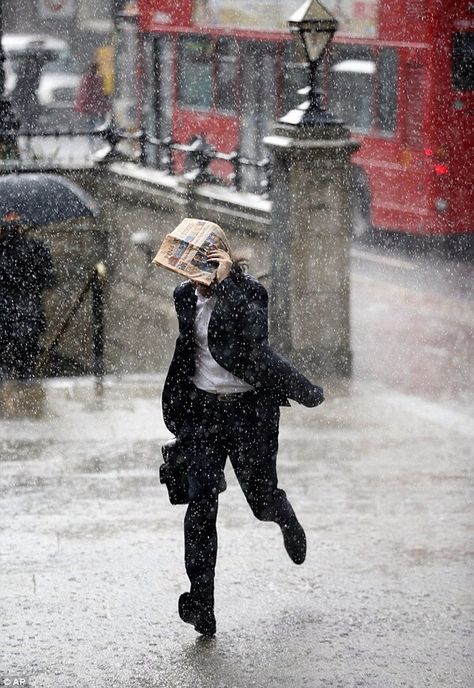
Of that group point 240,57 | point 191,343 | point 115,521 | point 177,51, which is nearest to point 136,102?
point 177,51

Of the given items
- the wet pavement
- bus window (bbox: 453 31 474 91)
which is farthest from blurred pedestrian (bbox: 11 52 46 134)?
the wet pavement

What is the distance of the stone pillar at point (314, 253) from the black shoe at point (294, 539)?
5783mm

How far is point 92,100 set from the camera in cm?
3500

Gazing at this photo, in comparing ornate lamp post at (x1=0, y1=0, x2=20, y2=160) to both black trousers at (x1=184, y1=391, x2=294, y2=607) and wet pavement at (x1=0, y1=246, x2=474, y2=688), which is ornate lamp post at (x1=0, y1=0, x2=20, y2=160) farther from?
black trousers at (x1=184, y1=391, x2=294, y2=607)

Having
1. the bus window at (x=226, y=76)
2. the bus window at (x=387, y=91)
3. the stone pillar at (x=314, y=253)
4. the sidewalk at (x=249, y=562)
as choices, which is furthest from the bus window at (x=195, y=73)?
the sidewalk at (x=249, y=562)

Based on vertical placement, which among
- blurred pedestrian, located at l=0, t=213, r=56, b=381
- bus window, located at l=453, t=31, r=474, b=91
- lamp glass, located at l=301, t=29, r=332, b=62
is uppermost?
lamp glass, located at l=301, t=29, r=332, b=62

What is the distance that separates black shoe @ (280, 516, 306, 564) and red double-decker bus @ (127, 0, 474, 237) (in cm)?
1181

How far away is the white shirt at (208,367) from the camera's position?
17.8 feet

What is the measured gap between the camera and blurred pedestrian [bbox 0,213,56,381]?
12789 millimetres

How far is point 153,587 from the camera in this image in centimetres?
621

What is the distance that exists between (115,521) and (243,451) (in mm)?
1924

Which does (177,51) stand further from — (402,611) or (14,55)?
(402,611)

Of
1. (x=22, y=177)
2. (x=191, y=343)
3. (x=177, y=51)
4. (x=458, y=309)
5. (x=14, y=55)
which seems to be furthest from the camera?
(x=14, y=55)

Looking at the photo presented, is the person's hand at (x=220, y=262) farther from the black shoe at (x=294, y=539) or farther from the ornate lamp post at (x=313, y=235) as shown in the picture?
the ornate lamp post at (x=313, y=235)
